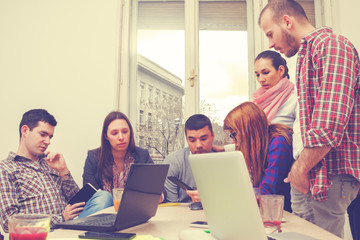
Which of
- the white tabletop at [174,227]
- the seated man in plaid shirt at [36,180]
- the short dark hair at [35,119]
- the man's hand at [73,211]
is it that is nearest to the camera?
the white tabletop at [174,227]

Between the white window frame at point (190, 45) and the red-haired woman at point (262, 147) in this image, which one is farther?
the white window frame at point (190, 45)

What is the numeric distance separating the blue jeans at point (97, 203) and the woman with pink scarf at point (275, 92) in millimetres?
1023

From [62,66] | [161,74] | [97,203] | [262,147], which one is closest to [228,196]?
[262,147]

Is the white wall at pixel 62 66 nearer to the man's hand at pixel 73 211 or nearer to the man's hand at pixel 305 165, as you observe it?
the man's hand at pixel 73 211

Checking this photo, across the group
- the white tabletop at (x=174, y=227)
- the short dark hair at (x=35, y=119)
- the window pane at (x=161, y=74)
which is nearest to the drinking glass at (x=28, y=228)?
the white tabletop at (x=174, y=227)

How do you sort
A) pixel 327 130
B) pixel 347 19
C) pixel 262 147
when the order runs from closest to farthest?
pixel 327 130, pixel 262 147, pixel 347 19

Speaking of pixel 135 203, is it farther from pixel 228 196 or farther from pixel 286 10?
pixel 286 10

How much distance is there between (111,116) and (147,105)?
2.54 ft

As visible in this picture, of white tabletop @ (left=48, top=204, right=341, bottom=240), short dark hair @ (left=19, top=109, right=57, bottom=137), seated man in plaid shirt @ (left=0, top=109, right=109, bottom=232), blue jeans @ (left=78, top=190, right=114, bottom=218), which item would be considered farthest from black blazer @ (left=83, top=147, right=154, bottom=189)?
white tabletop @ (left=48, top=204, right=341, bottom=240)

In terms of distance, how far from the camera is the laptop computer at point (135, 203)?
40.6 inches

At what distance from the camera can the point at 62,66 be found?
10.8 ft

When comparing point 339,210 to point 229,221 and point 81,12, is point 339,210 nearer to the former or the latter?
point 229,221

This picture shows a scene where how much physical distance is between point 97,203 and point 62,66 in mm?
2023

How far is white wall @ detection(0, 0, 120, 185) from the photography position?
3.21 m
